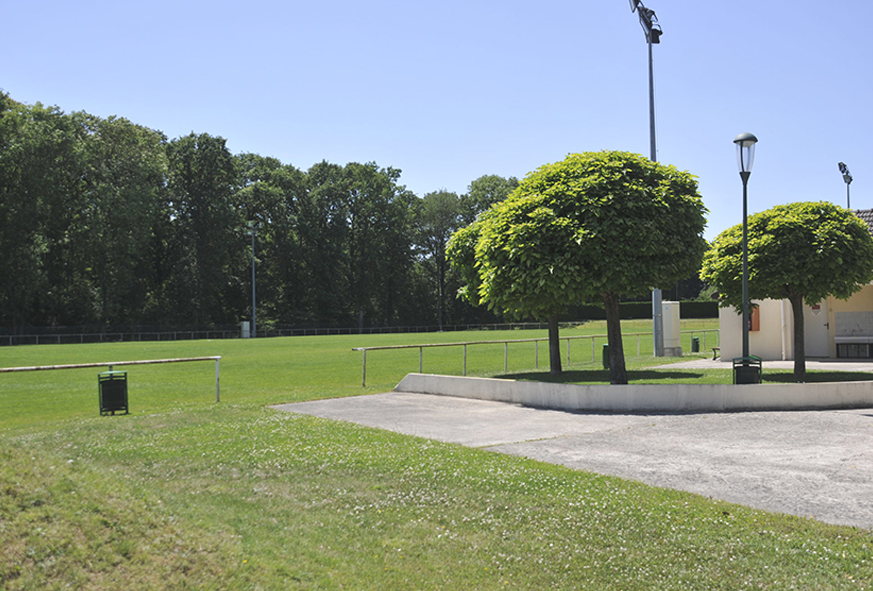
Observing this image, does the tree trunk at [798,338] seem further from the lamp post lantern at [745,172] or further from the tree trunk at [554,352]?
the tree trunk at [554,352]

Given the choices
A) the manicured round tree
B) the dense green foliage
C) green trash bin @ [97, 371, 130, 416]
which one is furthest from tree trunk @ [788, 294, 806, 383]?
green trash bin @ [97, 371, 130, 416]

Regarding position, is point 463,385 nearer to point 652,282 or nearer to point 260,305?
point 652,282

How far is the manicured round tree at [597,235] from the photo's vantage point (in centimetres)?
1468

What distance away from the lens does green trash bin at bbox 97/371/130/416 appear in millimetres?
14047

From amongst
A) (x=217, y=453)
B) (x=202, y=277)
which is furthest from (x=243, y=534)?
(x=202, y=277)

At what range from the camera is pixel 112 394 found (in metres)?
14.1

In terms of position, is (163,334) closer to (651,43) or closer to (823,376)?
(651,43)

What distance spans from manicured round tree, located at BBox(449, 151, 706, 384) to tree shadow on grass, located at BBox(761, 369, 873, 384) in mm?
3737

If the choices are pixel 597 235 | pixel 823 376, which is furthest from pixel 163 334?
pixel 823 376

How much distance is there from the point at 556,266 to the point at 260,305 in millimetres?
66196

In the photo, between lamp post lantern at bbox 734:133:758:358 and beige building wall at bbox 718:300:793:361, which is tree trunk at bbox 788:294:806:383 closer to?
lamp post lantern at bbox 734:133:758:358

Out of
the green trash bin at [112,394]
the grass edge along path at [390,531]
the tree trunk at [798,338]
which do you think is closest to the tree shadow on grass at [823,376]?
the tree trunk at [798,338]

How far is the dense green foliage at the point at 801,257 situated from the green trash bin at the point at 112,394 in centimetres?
1349

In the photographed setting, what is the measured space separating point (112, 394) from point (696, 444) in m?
11.0
